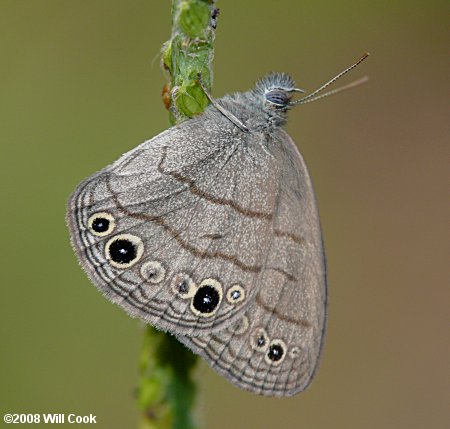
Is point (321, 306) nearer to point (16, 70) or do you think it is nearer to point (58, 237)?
point (58, 237)

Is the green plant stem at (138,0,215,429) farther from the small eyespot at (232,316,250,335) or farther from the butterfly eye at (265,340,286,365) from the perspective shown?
the butterfly eye at (265,340,286,365)

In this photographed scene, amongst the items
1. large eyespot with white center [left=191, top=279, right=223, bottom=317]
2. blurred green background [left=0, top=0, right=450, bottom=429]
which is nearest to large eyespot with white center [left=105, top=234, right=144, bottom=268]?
large eyespot with white center [left=191, top=279, right=223, bottom=317]

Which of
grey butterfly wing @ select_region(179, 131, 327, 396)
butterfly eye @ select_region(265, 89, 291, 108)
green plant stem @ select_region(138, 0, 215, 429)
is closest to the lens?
green plant stem @ select_region(138, 0, 215, 429)

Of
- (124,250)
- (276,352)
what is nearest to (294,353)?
(276,352)

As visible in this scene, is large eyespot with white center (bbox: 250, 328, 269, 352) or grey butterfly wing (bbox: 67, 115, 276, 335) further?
large eyespot with white center (bbox: 250, 328, 269, 352)

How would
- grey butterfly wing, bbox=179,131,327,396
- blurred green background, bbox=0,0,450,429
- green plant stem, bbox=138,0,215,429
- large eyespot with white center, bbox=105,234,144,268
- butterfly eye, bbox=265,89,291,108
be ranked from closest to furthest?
green plant stem, bbox=138,0,215,429
large eyespot with white center, bbox=105,234,144,268
grey butterfly wing, bbox=179,131,327,396
butterfly eye, bbox=265,89,291,108
blurred green background, bbox=0,0,450,429

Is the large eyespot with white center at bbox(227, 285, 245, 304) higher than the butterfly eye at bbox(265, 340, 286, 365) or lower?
higher

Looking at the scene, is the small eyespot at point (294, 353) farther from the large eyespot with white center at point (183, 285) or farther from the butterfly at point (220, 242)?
the large eyespot with white center at point (183, 285)
